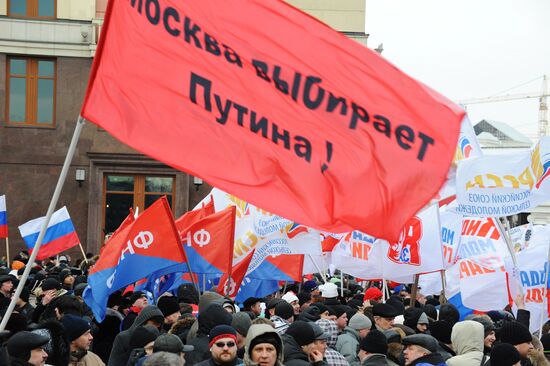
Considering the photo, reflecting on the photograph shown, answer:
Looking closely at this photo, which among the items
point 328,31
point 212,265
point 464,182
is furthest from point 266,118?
point 212,265

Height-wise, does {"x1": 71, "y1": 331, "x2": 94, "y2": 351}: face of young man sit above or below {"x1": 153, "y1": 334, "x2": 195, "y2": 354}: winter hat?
below

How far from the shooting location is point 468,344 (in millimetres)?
8734

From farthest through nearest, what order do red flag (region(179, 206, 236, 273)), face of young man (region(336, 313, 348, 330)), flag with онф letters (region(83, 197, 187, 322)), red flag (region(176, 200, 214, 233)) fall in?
red flag (region(176, 200, 214, 233)) < red flag (region(179, 206, 236, 273)) < face of young man (region(336, 313, 348, 330)) < flag with онф letters (region(83, 197, 187, 322))

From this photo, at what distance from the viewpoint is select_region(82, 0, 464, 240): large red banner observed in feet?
22.5

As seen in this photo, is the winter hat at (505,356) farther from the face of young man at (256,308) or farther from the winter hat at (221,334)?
the face of young man at (256,308)

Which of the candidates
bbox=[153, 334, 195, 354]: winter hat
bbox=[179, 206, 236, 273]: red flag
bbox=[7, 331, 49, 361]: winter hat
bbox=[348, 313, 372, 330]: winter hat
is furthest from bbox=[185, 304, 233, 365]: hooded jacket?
bbox=[179, 206, 236, 273]: red flag

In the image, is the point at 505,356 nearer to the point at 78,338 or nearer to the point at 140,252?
the point at 78,338

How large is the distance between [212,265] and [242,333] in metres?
3.86

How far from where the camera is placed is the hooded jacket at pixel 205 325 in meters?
9.12

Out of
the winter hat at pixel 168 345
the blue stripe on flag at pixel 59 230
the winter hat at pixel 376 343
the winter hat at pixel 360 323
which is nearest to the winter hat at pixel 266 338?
the winter hat at pixel 168 345

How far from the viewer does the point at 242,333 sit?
9727mm

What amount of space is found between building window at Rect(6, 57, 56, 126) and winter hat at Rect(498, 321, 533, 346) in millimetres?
28121

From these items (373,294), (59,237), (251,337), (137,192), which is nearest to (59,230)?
(59,237)

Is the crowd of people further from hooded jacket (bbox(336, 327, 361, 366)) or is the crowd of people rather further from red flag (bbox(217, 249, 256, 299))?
red flag (bbox(217, 249, 256, 299))
